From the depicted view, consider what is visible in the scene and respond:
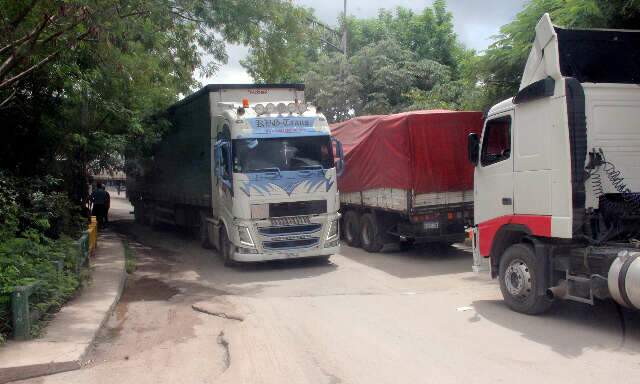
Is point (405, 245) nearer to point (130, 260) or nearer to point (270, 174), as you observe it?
point (270, 174)

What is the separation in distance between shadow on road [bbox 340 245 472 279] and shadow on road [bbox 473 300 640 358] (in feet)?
9.23

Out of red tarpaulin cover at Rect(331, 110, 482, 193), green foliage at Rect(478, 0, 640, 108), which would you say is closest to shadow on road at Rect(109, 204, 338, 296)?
red tarpaulin cover at Rect(331, 110, 482, 193)

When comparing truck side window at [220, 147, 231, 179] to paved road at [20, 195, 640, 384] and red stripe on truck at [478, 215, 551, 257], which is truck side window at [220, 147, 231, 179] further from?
red stripe on truck at [478, 215, 551, 257]

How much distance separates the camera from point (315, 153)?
1220 cm

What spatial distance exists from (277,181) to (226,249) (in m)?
1.97

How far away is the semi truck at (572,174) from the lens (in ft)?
23.1

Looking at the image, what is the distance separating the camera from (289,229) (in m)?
11.9

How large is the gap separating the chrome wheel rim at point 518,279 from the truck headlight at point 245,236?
5117 mm

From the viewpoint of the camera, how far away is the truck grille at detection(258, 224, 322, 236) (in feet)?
38.4

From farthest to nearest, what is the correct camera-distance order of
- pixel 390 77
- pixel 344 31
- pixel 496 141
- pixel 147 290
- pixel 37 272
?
1. pixel 344 31
2. pixel 390 77
3. pixel 147 290
4. pixel 496 141
5. pixel 37 272

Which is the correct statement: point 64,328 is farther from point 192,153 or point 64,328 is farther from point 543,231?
point 192,153

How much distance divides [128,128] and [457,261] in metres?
9.10

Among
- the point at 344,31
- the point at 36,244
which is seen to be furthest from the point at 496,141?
the point at 344,31

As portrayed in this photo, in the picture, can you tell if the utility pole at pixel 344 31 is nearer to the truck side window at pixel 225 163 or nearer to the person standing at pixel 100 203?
the person standing at pixel 100 203
